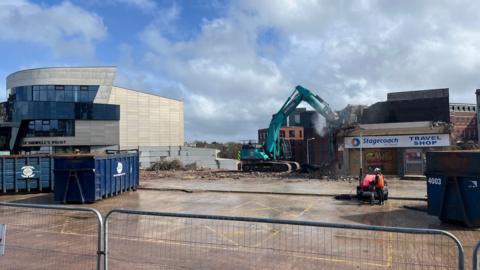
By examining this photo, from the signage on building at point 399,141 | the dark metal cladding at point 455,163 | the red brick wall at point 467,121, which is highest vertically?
the red brick wall at point 467,121

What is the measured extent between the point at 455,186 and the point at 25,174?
1936cm

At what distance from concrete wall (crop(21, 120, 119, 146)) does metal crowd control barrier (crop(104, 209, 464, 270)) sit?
46952mm

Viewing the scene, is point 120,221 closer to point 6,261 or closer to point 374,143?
point 6,261

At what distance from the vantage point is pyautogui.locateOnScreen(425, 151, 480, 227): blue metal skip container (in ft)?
38.6

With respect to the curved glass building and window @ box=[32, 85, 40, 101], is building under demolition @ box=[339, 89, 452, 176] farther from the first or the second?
window @ box=[32, 85, 40, 101]

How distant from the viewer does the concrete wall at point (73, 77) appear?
2260 inches

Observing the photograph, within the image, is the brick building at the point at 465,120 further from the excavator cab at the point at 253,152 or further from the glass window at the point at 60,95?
the glass window at the point at 60,95

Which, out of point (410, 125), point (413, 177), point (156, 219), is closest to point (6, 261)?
point (156, 219)

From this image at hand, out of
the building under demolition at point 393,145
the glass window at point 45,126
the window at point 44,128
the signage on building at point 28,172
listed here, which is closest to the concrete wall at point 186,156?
the window at point 44,128

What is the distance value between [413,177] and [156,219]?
20.5m

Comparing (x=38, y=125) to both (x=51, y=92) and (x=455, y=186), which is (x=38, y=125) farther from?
(x=455, y=186)

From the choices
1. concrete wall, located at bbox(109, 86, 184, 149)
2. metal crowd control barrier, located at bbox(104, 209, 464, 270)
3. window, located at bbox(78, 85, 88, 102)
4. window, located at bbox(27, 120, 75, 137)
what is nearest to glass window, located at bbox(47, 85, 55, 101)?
window, located at bbox(78, 85, 88, 102)

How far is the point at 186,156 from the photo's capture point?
192ft

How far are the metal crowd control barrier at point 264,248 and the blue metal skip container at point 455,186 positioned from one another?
1.85 m
